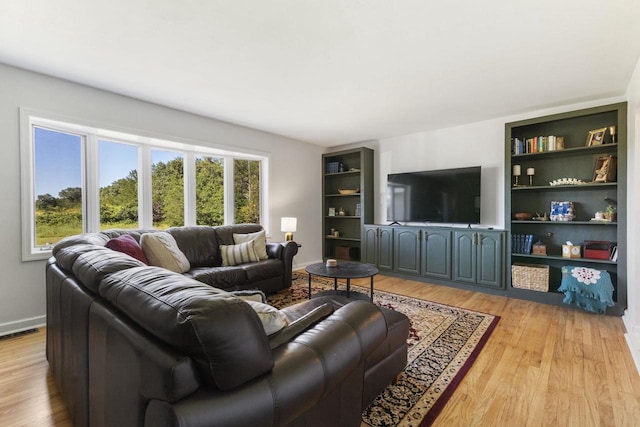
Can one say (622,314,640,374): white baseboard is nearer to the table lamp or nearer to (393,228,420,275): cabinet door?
(393,228,420,275): cabinet door

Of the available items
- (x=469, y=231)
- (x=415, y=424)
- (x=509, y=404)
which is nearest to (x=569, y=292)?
(x=469, y=231)

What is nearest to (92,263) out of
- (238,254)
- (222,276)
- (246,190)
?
(222,276)

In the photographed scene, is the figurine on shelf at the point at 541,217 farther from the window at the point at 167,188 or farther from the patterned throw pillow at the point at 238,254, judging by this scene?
the window at the point at 167,188

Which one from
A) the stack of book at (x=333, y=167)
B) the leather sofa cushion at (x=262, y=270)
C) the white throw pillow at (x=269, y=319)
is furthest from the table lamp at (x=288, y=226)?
the white throw pillow at (x=269, y=319)

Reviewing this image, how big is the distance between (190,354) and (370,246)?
14.2 ft

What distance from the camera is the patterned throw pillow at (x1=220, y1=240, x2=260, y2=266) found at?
3.48m

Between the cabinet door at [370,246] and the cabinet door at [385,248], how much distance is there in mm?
73

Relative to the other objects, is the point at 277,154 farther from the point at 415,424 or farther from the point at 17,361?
the point at 415,424

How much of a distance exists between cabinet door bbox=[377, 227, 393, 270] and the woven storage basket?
1.66 meters

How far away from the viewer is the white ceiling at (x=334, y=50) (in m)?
1.82

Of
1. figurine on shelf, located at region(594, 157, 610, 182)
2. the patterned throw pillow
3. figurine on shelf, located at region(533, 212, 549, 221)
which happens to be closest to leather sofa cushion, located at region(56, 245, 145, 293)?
the patterned throw pillow

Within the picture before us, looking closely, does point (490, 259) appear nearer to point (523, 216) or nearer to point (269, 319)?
point (523, 216)

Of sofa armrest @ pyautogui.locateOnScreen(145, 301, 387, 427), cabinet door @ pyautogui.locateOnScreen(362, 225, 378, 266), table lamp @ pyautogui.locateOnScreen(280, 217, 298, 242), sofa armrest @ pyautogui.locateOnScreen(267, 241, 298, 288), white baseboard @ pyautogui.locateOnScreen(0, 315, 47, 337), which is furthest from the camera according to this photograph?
cabinet door @ pyautogui.locateOnScreen(362, 225, 378, 266)

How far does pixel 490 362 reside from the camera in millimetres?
2094
